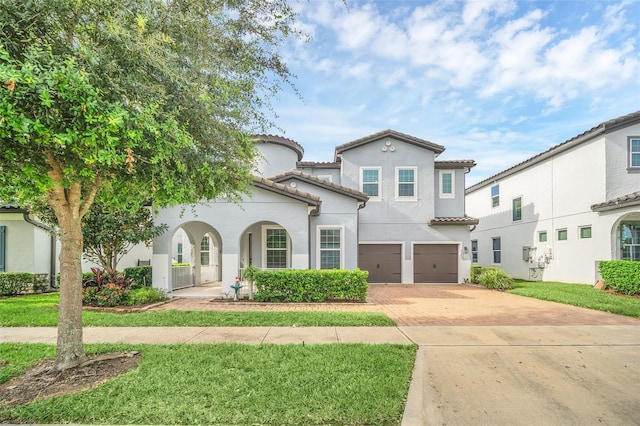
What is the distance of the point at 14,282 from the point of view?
42.7 ft

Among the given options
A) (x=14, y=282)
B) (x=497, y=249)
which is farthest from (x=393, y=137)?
(x=14, y=282)

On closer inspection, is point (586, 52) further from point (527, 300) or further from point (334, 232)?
point (334, 232)

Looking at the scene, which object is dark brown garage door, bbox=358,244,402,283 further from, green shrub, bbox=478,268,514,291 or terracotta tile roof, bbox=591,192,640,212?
terracotta tile roof, bbox=591,192,640,212

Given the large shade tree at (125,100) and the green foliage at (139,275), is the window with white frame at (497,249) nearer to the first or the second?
the large shade tree at (125,100)

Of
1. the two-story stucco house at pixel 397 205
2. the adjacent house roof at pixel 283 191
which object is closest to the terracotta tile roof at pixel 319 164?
the two-story stucco house at pixel 397 205

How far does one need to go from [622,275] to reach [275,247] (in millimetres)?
13870

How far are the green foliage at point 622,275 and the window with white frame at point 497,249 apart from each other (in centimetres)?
824

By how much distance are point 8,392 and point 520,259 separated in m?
22.7

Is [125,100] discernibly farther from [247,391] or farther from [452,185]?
[452,185]

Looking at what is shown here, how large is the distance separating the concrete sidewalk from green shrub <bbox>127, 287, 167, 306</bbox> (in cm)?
286

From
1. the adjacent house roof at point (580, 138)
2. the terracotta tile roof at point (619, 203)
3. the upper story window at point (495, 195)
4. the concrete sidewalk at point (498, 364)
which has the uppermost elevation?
the adjacent house roof at point (580, 138)

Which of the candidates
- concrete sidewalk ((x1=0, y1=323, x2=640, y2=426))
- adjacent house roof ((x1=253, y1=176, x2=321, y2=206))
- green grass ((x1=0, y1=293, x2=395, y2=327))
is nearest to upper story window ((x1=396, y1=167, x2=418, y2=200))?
adjacent house roof ((x1=253, y1=176, x2=321, y2=206))

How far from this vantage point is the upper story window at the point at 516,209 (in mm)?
20306

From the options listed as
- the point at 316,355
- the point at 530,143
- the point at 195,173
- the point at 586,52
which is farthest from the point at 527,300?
the point at 530,143
